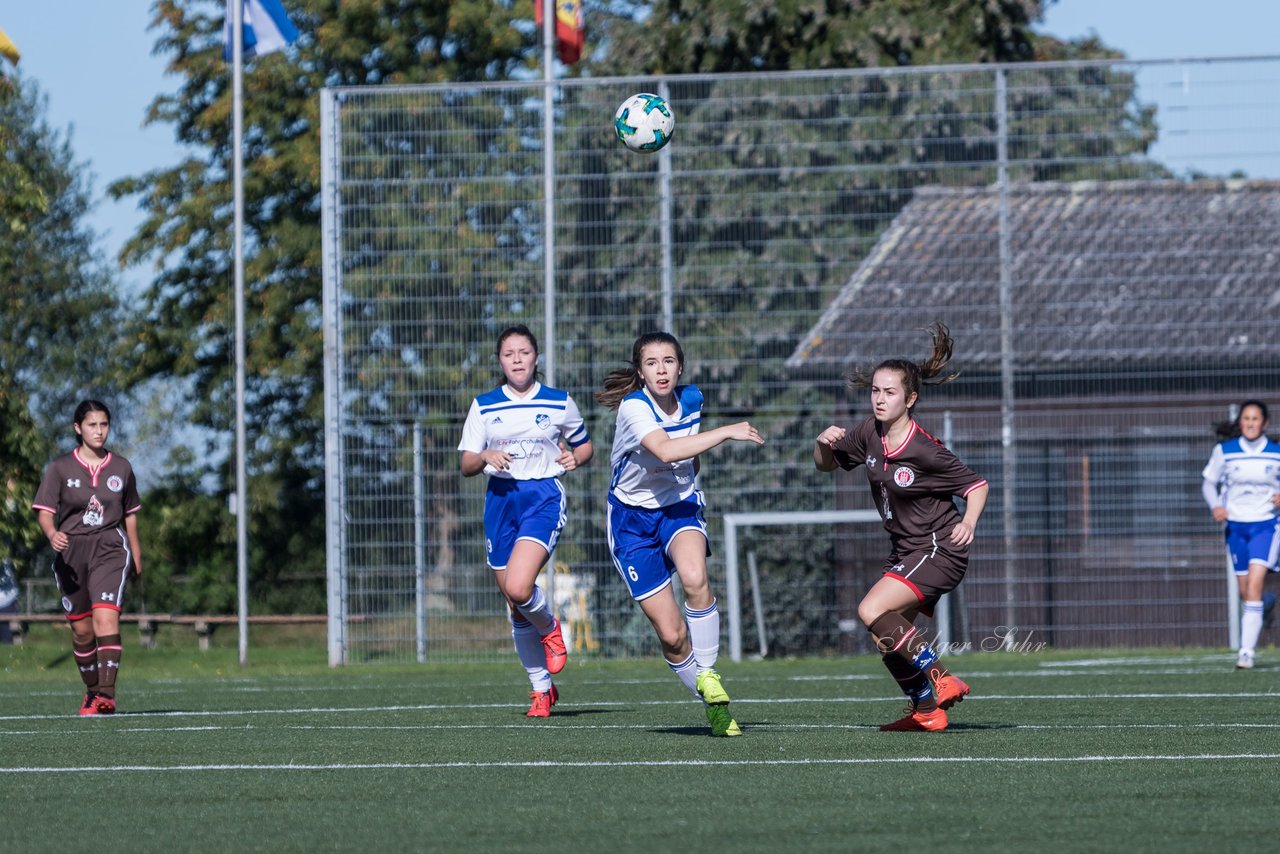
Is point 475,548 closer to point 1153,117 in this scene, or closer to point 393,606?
point 393,606

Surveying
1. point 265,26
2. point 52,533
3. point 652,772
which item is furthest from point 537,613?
point 265,26

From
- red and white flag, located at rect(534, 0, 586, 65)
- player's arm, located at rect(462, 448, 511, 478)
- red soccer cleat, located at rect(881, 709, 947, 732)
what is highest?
red and white flag, located at rect(534, 0, 586, 65)

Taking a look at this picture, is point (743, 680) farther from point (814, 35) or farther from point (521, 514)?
point (814, 35)

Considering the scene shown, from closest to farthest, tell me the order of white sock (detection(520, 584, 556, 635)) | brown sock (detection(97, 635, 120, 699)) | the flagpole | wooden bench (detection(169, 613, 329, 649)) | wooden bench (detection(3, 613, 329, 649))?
white sock (detection(520, 584, 556, 635)), brown sock (detection(97, 635, 120, 699)), the flagpole, wooden bench (detection(3, 613, 329, 649)), wooden bench (detection(169, 613, 329, 649))

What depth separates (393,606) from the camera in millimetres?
17344

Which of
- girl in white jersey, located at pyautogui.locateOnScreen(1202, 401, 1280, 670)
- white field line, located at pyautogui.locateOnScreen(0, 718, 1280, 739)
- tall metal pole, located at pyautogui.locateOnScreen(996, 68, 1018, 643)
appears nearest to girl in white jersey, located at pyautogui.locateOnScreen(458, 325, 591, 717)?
white field line, located at pyautogui.locateOnScreen(0, 718, 1280, 739)

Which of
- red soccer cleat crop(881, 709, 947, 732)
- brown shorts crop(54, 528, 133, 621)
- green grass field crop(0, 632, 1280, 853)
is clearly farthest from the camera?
brown shorts crop(54, 528, 133, 621)

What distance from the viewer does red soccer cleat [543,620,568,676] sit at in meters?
10.5

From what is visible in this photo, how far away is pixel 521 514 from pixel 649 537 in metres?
1.75

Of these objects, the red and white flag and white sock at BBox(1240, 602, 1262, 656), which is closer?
white sock at BBox(1240, 602, 1262, 656)

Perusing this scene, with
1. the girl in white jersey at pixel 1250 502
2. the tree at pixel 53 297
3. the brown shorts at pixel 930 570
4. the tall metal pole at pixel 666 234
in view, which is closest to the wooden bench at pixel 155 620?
the tall metal pole at pixel 666 234

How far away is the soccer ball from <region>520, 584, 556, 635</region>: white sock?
133 inches

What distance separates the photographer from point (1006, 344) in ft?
56.2

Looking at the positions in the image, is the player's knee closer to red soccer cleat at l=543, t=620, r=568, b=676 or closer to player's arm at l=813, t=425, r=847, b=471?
player's arm at l=813, t=425, r=847, b=471
